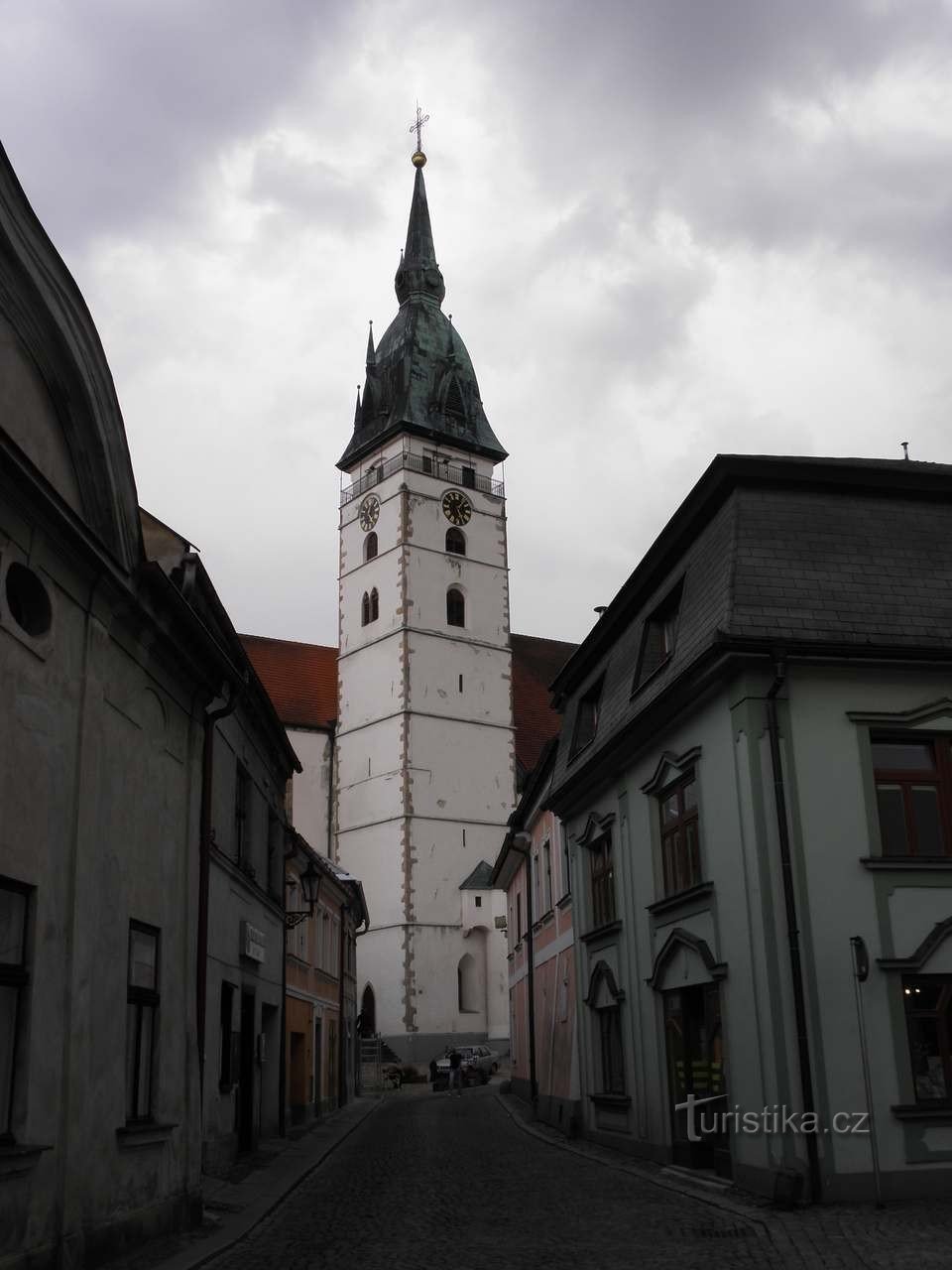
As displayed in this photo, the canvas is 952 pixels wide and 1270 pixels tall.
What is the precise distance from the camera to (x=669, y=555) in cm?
1770

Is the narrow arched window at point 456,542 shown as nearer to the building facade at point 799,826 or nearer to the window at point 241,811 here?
the window at point 241,811

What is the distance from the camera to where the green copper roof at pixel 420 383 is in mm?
63594

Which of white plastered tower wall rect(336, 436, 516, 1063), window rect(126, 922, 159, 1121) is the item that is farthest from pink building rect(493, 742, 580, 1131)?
white plastered tower wall rect(336, 436, 516, 1063)

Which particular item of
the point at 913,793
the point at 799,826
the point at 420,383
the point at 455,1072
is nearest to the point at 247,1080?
the point at 799,826

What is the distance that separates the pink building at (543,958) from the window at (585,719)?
2.67 m

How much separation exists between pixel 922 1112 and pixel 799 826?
2878 millimetres

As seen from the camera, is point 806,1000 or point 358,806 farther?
point 358,806

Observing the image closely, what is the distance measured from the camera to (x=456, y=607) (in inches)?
2367

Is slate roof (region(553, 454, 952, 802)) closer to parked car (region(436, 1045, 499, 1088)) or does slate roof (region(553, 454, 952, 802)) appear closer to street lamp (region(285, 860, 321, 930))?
street lamp (region(285, 860, 321, 930))

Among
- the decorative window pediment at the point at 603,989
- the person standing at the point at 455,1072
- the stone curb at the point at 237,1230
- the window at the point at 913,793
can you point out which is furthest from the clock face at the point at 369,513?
the window at the point at 913,793

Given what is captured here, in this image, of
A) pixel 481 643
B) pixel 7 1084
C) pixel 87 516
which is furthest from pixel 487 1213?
pixel 481 643

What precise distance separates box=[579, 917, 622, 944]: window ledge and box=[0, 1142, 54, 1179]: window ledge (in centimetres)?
1157

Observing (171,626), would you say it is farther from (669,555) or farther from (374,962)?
(374,962)

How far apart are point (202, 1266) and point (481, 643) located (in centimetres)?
4925
